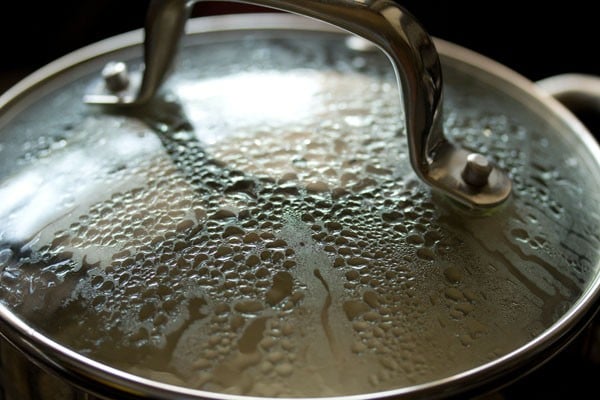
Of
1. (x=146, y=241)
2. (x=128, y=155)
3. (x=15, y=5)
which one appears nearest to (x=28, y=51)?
(x=15, y=5)

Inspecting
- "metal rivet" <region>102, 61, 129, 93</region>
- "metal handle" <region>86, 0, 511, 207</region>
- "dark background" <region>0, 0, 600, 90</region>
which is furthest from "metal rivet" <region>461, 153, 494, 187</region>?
"dark background" <region>0, 0, 600, 90</region>

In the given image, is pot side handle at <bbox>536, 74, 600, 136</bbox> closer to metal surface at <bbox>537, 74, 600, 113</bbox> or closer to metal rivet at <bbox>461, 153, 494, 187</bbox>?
metal surface at <bbox>537, 74, 600, 113</bbox>

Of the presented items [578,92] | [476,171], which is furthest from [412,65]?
[578,92]

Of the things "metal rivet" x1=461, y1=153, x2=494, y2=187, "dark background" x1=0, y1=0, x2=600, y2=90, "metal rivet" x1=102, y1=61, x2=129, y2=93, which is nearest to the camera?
"metal rivet" x1=461, y1=153, x2=494, y2=187

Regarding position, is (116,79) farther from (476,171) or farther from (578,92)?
(578,92)

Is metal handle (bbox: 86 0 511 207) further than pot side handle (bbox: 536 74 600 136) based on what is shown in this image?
No

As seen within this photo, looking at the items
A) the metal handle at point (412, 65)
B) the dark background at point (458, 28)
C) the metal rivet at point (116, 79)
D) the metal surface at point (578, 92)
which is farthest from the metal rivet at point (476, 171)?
the dark background at point (458, 28)

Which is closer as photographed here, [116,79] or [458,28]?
[116,79]
